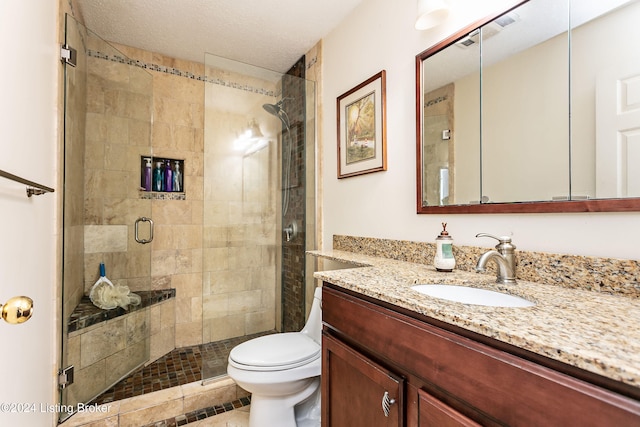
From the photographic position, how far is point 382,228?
1.75 meters

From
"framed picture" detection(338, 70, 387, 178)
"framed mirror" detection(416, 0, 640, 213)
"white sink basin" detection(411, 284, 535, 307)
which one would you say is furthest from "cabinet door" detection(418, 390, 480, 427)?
"framed picture" detection(338, 70, 387, 178)

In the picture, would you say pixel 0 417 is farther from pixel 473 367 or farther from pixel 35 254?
pixel 473 367

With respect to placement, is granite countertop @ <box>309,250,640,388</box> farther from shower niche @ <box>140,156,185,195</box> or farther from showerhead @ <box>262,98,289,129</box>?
shower niche @ <box>140,156,185,195</box>

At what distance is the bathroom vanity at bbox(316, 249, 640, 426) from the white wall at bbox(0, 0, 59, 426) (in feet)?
3.26

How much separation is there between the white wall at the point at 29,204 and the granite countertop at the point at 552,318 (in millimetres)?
1032

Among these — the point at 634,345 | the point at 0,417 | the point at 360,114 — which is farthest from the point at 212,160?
the point at 634,345

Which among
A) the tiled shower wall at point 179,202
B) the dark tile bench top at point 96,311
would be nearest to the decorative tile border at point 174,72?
the tiled shower wall at point 179,202

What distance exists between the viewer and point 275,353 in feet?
5.11

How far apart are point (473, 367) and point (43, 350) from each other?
1724 millimetres

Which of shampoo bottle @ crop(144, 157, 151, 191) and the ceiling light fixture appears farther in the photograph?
shampoo bottle @ crop(144, 157, 151, 191)

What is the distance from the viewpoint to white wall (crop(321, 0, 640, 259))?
966 mm

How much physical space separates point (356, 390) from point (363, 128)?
1416 millimetres

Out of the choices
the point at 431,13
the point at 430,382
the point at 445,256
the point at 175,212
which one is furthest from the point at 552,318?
the point at 175,212

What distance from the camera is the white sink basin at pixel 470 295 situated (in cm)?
98
